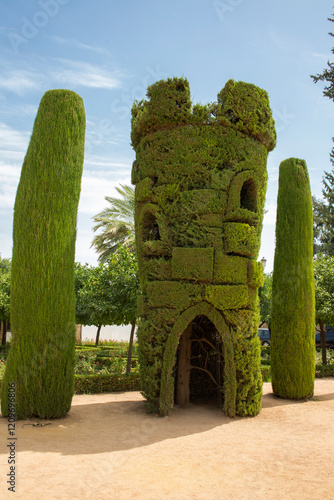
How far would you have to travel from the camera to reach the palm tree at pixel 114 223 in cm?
2673

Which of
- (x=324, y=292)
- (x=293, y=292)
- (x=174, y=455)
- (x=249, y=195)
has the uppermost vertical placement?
(x=249, y=195)

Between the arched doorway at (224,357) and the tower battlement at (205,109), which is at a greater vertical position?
the tower battlement at (205,109)

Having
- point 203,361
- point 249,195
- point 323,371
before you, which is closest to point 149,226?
point 249,195

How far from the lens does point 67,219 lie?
30.3 feet

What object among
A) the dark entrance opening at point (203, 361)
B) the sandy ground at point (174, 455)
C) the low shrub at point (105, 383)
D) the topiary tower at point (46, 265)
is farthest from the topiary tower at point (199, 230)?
the low shrub at point (105, 383)

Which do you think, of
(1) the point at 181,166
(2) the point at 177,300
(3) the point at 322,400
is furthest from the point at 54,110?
(3) the point at 322,400

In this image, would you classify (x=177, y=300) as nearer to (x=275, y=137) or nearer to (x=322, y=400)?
(x=275, y=137)

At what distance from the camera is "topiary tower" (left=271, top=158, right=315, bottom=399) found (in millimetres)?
11352

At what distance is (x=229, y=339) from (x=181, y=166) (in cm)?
402

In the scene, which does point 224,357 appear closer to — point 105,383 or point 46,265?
point 46,265

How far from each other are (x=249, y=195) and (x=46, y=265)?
501 cm

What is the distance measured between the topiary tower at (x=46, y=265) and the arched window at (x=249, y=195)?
3.96 meters

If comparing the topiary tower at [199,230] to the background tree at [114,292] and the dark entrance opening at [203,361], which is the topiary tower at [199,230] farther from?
the background tree at [114,292]

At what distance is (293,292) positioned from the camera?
11617 mm
